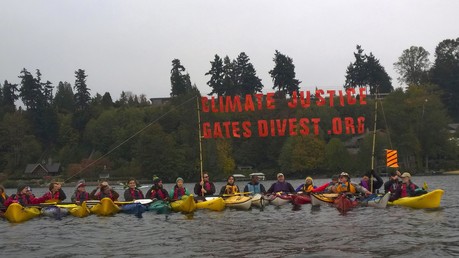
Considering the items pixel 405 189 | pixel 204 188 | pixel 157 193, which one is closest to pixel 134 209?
pixel 157 193

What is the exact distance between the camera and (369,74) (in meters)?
122

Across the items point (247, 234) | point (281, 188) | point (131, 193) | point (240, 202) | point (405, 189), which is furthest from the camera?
point (281, 188)

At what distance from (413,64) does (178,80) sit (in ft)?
164

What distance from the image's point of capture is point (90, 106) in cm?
12581

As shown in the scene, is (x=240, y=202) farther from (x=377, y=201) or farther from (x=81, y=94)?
(x=81, y=94)

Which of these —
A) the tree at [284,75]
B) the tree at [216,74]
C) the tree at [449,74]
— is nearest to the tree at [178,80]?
the tree at [216,74]

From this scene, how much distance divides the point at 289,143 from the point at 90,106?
54.0m

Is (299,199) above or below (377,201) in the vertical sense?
above

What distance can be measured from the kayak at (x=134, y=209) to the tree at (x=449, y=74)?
332ft

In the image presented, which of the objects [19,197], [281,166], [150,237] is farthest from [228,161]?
[150,237]

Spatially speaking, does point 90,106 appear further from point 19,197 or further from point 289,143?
point 19,197

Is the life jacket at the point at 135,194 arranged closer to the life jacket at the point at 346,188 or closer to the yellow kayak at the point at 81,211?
the yellow kayak at the point at 81,211

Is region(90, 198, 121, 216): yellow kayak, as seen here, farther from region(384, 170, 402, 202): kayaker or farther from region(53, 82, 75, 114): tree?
region(53, 82, 75, 114): tree

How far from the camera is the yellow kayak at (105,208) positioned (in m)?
23.2
